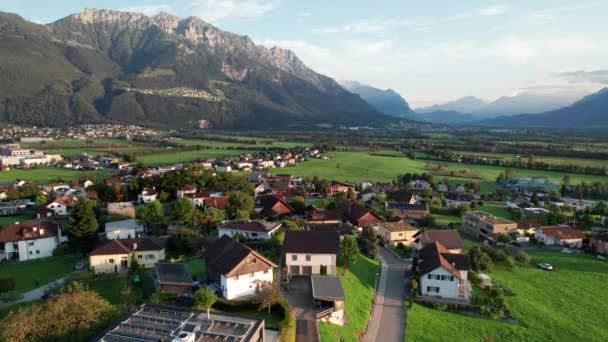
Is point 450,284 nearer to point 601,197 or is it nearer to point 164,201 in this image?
point 164,201

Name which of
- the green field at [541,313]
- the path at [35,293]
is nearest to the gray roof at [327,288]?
the green field at [541,313]

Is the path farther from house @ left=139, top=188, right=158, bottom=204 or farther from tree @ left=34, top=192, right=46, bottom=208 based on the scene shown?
tree @ left=34, top=192, right=46, bottom=208

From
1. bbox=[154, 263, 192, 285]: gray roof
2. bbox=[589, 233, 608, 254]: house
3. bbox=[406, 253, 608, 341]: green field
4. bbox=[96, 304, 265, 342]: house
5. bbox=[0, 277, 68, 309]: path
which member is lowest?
bbox=[406, 253, 608, 341]: green field

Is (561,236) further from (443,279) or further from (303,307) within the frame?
(303,307)

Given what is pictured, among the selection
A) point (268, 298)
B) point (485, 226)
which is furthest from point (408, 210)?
point (268, 298)

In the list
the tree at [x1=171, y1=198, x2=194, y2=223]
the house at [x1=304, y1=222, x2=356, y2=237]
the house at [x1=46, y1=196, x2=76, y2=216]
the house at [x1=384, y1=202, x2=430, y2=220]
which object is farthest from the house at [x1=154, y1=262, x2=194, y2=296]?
the house at [x1=46, y1=196, x2=76, y2=216]

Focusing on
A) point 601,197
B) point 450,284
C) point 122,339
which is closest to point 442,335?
point 450,284

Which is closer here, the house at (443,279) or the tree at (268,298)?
the tree at (268,298)

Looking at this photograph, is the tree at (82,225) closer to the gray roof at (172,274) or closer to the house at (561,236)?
the gray roof at (172,274)
